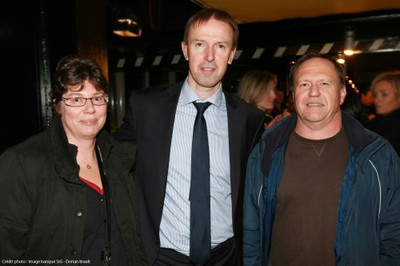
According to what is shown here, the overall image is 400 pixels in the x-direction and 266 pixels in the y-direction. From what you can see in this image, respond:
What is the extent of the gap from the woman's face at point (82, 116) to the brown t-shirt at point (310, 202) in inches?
48.8

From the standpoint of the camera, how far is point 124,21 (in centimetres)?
638

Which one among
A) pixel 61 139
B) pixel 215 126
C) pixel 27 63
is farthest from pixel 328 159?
pixel 27 63

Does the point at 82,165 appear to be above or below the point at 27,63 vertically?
below

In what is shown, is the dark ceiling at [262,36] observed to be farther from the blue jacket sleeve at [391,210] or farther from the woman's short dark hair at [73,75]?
the blue jacket sleeve at [391,210]

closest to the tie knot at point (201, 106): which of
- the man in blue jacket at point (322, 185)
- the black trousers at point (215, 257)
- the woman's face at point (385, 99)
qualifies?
the man in blue jacket at point (322, 185)

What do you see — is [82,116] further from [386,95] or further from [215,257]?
[386,95]

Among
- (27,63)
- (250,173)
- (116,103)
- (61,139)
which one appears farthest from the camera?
(116,103)

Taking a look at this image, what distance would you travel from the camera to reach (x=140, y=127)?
101 inches

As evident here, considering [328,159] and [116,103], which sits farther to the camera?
[116,103]

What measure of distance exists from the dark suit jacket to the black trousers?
58 millimetres

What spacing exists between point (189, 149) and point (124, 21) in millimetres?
4585

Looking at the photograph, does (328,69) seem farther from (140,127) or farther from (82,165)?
(82,165)

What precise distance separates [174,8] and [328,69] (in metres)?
4.46

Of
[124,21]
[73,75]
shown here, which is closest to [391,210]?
[73,75]
